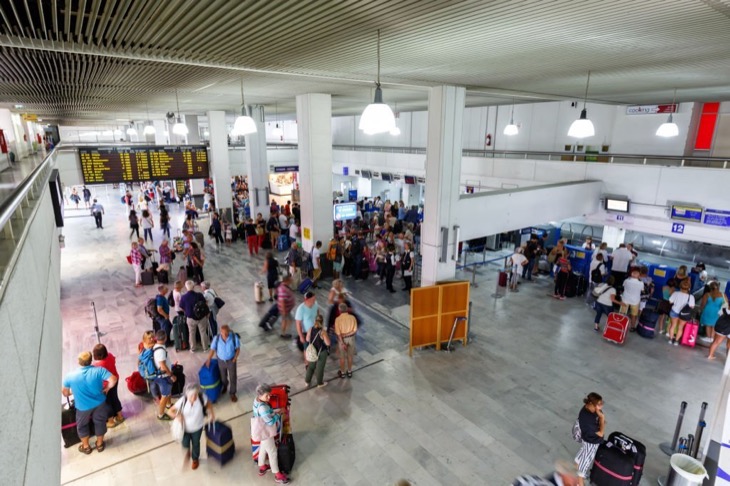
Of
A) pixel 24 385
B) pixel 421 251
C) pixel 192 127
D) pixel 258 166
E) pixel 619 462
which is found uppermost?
pixel 192 127

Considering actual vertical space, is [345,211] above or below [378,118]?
below

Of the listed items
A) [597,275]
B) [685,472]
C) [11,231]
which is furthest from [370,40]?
[597,275]

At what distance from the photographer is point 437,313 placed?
7.98 metres

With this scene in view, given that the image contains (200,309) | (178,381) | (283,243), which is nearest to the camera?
(178,381)

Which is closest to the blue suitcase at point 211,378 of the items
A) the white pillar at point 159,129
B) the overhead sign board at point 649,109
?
the overhead sign board at point 649,109

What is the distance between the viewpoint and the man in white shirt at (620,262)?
10.6 meters

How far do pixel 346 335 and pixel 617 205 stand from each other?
9.51 metres

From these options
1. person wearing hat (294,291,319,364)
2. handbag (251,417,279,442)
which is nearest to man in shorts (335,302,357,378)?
person wearing hat (294,291,319,364)

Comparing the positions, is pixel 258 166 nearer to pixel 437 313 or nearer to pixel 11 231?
pixel 437 313

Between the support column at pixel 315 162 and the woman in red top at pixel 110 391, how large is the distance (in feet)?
22.8

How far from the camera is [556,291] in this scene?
36.2 ft

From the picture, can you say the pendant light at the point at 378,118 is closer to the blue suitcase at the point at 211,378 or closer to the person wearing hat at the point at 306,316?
the person wearing hat at the point at 306,316

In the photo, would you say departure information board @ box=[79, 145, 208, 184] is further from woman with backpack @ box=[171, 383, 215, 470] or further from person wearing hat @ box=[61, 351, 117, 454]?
woman with backpack @ box=[171, 383, 215, 470]

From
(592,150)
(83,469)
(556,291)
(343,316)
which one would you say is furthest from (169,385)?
(592,150)
